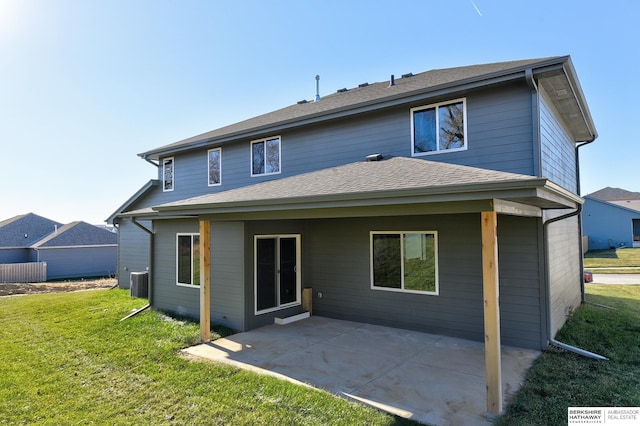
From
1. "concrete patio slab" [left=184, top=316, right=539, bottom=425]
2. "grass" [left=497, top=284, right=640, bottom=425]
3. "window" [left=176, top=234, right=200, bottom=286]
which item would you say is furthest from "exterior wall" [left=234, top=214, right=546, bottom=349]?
"window" [left=176, top=234, right=200, bottom=286]

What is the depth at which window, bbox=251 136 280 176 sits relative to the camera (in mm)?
9875

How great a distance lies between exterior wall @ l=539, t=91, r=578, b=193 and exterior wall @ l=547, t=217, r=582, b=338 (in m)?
1.04

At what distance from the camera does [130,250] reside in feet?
45.6

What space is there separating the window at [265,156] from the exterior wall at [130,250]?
5778 mm

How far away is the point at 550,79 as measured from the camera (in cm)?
619

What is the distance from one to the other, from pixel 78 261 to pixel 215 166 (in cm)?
1775

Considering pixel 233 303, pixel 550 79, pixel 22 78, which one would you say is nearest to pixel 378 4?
pixel 550 79

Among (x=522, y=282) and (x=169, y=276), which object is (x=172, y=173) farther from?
(x=522, y=282)

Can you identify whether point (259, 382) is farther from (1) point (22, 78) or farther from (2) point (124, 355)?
(1) point (22, 78)

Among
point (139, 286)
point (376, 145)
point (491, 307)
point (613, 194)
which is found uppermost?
point (613, 194)

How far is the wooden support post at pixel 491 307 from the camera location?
397cm

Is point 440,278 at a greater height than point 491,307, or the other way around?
point 491,307
